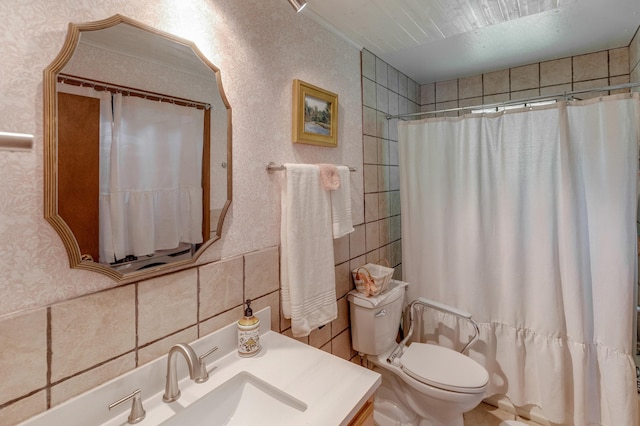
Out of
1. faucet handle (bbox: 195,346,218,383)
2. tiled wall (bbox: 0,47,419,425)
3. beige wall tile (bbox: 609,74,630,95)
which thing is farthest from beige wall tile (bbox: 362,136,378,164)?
beige wall tile (bbox: 609,74,630,95)

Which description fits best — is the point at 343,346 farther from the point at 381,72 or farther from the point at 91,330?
the point at 381,72

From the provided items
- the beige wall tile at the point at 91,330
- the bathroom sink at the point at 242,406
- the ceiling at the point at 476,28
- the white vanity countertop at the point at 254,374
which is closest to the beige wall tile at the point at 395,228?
the ceiling at the point at 476,28

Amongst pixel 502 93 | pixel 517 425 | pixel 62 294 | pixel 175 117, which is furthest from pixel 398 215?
pixel 62 294

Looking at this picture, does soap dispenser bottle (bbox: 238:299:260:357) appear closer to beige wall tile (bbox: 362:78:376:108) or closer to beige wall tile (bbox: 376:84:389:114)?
beige wall tile (bbox: 362:78:376:108)

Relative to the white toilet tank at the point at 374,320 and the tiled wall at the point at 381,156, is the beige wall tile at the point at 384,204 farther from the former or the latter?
the white toilet tank at the point at 374,320

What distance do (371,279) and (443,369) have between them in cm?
57

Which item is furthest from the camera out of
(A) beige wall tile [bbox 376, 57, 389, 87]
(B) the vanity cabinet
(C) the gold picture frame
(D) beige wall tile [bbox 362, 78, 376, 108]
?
A: (A) beige wall tile [bbox 376, 57, 389, 87]

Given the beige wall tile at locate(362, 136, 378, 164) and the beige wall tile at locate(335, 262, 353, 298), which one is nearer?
the beige wall tile at locate(335, 262, 353, 298)

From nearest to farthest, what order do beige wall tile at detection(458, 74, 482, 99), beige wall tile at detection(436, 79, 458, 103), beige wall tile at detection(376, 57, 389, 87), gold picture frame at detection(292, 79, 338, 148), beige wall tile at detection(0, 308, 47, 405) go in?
beige wall tile at detection(0, 308, 47, 405)
gold picture frame at detection(292, 79, 338, 148)
beige wall tile at detection(376, 57, 389, 87)
beige wall tile at detection(458, 74, 482, 99)
beige wall tile at detection(436, 79, 458, 103)

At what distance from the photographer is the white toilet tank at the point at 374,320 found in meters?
1.75

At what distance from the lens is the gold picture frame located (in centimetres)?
145

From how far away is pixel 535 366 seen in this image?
179 cm

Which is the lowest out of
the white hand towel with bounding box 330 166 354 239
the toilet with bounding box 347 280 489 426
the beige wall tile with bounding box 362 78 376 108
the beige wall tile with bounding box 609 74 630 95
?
the toilet with bounding box 347 280 489 426

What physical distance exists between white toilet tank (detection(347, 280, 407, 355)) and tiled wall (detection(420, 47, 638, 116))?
1699 millimetres
